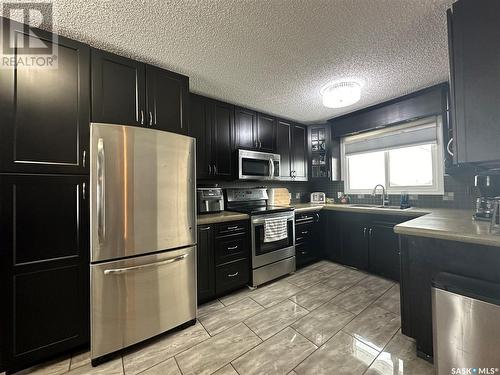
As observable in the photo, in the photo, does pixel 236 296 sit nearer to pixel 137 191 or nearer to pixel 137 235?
pixel 137 235

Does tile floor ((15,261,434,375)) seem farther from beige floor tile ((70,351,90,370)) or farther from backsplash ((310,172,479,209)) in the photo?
backsplash ((310,172,479,209))

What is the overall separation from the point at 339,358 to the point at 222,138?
2.46m

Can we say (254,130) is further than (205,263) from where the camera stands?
Yes

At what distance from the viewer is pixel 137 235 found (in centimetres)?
154

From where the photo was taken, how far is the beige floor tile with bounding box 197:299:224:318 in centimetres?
202

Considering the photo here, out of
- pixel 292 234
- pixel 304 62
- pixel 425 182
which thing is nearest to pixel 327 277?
pixel 292 234

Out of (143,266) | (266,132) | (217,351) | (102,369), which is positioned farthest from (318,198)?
(102,369)

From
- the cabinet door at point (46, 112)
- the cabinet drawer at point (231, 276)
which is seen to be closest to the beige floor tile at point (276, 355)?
the cabinet drawer at point (231, 276)

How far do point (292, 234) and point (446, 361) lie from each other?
186 cm

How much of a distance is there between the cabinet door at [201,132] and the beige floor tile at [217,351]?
1663mm

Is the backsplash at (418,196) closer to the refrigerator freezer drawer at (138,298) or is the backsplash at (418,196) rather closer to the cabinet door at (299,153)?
the cabinet door at (299,153)

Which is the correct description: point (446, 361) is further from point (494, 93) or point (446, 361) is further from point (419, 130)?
point (419, 130)

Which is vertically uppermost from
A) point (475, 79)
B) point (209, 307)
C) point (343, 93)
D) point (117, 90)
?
point (343, 93)

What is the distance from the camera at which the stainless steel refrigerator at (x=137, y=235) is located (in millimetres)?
1437
